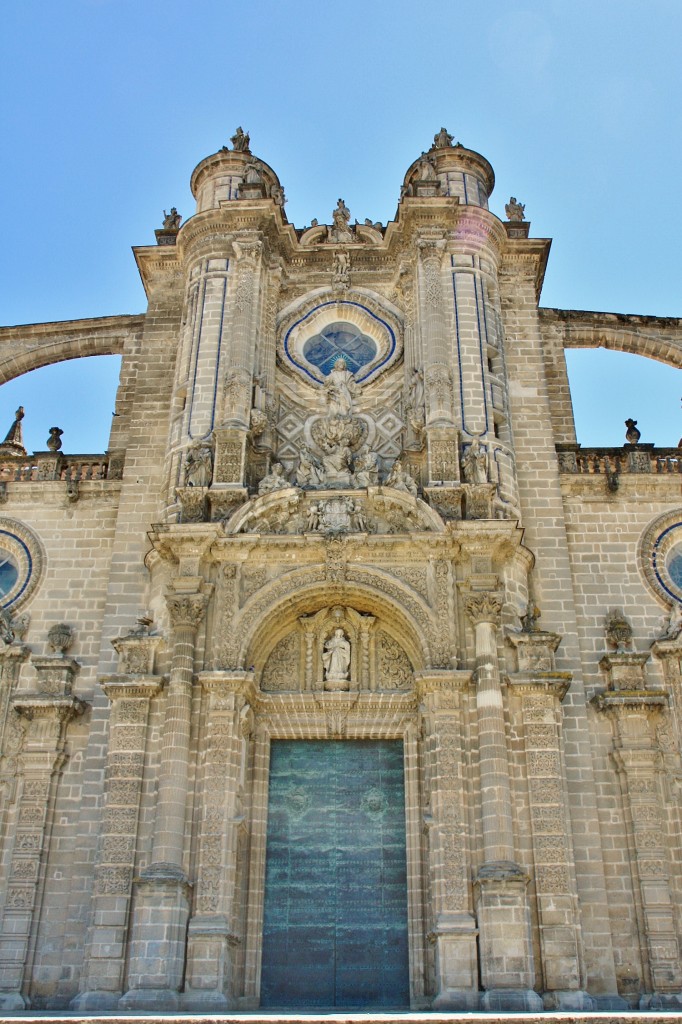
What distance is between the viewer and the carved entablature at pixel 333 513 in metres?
16.9

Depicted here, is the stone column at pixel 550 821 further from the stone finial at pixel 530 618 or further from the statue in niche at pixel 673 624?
the statue in niche at pixel 673 624

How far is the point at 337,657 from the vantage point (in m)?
16.8

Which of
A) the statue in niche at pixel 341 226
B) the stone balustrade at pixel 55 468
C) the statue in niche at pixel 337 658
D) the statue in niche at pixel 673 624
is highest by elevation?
the statue in niche at pixel 341 226

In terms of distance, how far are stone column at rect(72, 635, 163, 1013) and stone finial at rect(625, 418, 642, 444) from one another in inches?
380

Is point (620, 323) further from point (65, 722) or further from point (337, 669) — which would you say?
point (65, 722)

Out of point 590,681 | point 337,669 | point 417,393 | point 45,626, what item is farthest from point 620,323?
point 45,626

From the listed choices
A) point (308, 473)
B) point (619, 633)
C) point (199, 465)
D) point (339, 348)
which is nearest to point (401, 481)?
point (308, 473)

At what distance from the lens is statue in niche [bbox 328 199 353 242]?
21.7m

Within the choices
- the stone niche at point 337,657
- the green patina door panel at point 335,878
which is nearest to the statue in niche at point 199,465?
the stone niche at point 337,657

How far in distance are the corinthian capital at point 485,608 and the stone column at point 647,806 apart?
2.22 metres

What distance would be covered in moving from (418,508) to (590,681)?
3.94 metres

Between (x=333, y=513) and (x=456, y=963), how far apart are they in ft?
22.8

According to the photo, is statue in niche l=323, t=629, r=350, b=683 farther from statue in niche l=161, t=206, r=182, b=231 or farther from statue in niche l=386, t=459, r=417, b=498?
statue in niche l=161, t=206, r=182, b=231

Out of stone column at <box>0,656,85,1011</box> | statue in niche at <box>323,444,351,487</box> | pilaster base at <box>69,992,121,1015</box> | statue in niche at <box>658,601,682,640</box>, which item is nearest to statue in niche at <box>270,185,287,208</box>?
statue in niche at <box>323,444,351,487</box>
